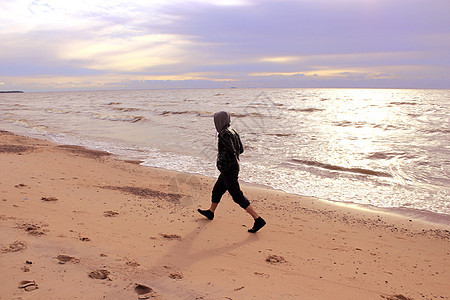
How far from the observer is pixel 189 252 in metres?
3.83

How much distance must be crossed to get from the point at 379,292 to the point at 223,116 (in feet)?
8.78

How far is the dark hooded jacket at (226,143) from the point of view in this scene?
169 inches

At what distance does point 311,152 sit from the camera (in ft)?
39.1

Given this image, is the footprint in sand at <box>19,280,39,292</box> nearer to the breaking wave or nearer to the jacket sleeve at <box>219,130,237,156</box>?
the jacket sleeve at <box>219,130,237,156</box>

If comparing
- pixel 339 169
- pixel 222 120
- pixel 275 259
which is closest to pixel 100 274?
pixel 275 259

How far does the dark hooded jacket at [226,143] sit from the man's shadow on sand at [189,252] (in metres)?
1.00

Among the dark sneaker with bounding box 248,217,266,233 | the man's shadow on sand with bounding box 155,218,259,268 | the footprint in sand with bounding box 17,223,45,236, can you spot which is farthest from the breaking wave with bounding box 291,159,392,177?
the footprint in sand with bounding box 17,223,45,236

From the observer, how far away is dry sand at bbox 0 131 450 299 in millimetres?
2947

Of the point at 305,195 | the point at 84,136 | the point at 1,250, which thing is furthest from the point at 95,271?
the point at 84,136

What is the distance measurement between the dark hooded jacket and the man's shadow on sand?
1.00 metres

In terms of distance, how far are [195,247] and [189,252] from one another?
6.7 inches

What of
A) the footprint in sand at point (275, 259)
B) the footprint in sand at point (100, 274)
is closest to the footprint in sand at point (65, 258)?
the footprint in sand at point (100, 274)

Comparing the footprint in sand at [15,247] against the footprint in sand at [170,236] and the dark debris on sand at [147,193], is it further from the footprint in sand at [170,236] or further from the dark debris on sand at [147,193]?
the dark debris on sand at [147,193]

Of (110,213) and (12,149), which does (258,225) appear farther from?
(12,149)
